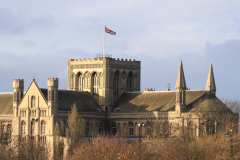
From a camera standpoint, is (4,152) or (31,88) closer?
(4,152)

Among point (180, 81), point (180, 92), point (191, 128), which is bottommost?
point (191, 128)

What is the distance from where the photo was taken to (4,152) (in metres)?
166

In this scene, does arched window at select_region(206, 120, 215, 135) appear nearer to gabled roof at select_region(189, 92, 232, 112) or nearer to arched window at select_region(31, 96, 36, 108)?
gabled roof at select_region(189, 92, 232, 112)

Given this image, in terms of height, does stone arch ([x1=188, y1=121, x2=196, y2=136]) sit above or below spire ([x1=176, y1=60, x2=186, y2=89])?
below

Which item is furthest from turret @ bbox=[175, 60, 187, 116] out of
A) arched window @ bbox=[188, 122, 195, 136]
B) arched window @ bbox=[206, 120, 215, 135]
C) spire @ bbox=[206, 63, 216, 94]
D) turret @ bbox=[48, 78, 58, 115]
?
turret @ bbox=[48, 78, 58, 115]

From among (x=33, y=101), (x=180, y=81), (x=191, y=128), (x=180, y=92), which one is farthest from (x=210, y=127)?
(x=33, y=101)

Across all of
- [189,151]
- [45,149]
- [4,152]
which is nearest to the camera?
[189,151]

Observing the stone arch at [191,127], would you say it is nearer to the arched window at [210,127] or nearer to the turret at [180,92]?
the arched window at [210,127]

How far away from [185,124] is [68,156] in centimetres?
2824

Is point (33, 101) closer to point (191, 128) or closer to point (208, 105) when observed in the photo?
point (191, 128)

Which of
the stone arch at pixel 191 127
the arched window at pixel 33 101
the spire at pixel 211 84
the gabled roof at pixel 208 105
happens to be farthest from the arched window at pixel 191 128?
the arched window at pixel 33 101

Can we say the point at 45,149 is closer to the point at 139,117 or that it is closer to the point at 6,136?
the point at 6,136

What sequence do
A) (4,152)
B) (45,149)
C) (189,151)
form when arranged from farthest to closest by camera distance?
(45,149)
(4,152)
(189,151)

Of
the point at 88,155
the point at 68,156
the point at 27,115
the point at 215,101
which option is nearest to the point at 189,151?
the point at 88,155
